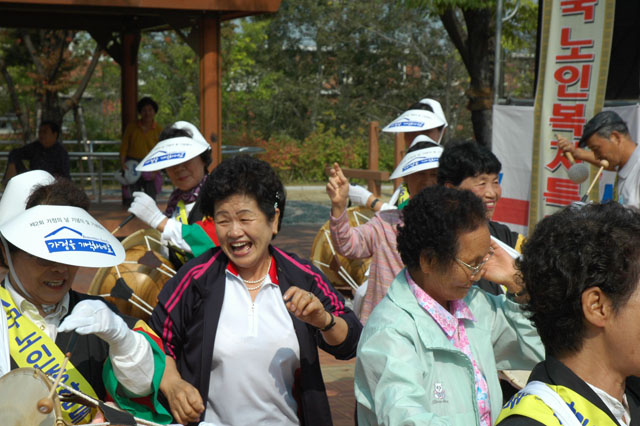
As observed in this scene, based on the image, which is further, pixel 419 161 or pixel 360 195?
pixel 360 195

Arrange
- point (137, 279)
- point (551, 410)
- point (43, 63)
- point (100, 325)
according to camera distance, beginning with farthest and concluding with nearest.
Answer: point (43, 63) < point (137, 279) < point (100, 325) < point (551, 410)

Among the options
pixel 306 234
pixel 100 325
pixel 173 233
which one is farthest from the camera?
pixel 306 234

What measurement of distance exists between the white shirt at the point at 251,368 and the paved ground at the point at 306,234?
2.25 meters

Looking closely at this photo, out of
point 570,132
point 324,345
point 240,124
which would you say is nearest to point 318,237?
point 570,132

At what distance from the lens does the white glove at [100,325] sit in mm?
2242

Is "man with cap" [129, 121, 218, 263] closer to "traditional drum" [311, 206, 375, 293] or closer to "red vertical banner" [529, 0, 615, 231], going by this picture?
"traditional drum" [311, 206, 375, 293]

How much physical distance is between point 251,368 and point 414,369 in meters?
0.84

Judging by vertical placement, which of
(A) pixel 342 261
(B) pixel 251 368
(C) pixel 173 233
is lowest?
(A) pixel 342 261

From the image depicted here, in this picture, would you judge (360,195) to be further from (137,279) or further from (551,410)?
(551,410)

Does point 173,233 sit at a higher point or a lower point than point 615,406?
lower

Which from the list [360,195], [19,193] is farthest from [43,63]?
[19,193]

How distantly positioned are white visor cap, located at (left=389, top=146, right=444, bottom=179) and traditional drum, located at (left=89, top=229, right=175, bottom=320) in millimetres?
1498

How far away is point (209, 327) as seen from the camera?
110 inches

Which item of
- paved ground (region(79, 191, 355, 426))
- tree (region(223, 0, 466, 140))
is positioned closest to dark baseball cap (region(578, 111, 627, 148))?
paved ground (region(79, 191, 355, 426))
